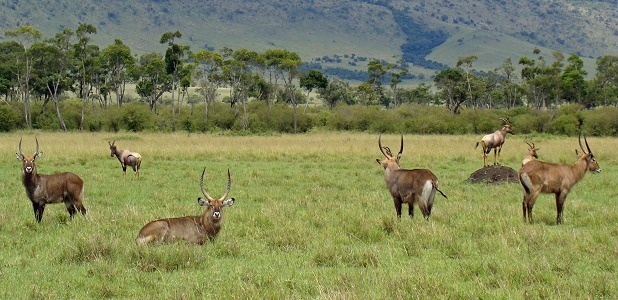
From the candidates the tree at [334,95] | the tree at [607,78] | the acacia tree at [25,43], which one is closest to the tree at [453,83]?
the tree at [607,78]

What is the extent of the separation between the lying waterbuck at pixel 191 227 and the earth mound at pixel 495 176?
9.86 meters

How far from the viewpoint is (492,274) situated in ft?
22.2

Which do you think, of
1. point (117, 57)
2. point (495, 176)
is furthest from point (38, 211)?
point (117, 57)

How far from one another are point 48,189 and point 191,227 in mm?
3068

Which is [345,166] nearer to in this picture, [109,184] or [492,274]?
[109,184]

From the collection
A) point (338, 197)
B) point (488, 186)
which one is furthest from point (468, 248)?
point (488, 186)

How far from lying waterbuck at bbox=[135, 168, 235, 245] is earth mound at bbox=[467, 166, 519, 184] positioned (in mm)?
9857

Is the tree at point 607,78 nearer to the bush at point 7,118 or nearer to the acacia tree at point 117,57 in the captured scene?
the acacia tree at point 117,57

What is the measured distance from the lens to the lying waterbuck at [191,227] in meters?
7.98

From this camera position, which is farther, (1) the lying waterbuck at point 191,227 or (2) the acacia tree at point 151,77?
(2) the acacia tree at point 151,77

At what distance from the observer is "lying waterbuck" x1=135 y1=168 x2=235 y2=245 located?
26.2 feet

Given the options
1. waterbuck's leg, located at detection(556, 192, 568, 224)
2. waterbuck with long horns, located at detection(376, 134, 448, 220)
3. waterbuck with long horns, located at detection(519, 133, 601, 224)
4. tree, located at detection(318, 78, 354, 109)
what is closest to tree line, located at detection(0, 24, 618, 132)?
tree, located at detection(318, 78, 354, 109)

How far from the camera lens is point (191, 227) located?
327 inches

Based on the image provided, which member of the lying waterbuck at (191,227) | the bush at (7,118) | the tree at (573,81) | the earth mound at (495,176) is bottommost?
the bush at (7,118)
